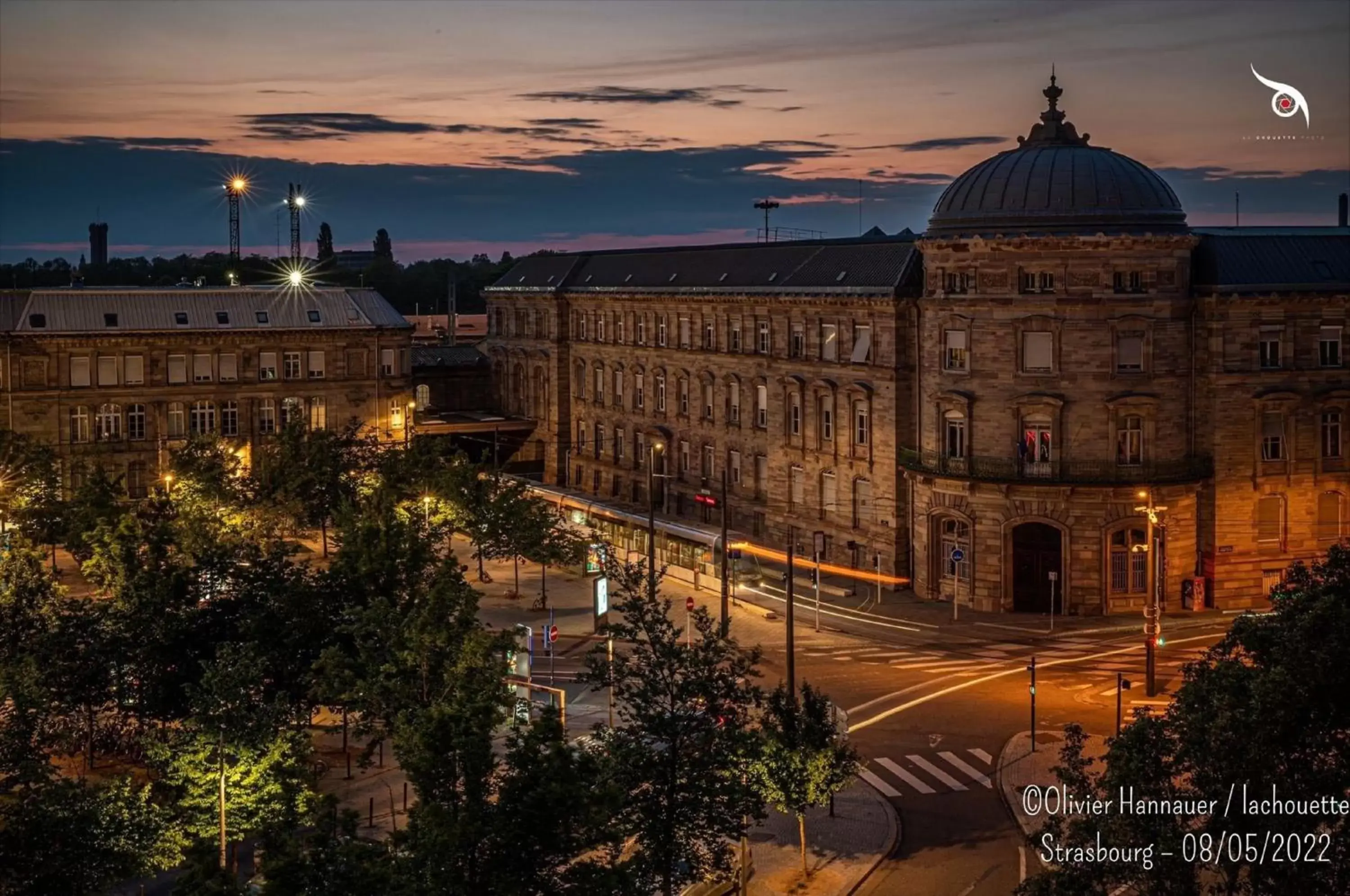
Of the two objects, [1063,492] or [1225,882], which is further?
[1063,492]

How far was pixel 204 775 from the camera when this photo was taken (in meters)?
37.0

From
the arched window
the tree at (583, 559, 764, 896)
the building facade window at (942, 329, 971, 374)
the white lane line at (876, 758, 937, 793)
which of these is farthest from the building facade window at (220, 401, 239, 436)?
the tree at (583, 559, 764, 896)

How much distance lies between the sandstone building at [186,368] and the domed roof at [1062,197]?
171 ft

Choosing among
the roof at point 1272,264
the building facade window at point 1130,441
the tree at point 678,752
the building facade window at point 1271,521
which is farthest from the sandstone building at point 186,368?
the tree at point 678,752

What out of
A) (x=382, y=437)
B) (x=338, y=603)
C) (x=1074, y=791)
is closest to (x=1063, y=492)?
(x=338, y=603)

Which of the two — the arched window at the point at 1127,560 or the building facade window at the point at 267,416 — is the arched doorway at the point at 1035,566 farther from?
the building facade window at the point at 267,416

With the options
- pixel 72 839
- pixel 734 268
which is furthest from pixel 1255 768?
pixel 734 268

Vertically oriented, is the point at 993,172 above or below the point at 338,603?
above

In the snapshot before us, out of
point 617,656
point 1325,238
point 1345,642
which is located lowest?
point 617,656

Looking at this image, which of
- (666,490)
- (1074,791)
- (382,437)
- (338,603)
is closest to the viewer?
(1074,791)

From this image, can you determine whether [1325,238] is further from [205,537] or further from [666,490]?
[205,537]

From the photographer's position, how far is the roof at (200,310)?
10212 centimetres

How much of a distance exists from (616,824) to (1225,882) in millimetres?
12160

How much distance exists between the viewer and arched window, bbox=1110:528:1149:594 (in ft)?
228
